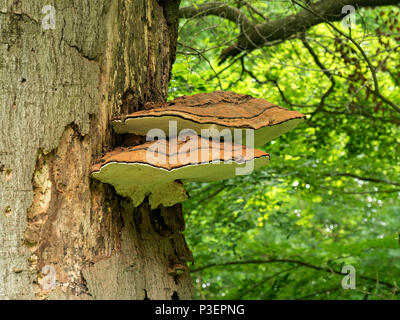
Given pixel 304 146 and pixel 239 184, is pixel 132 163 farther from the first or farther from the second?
pixel 304 146

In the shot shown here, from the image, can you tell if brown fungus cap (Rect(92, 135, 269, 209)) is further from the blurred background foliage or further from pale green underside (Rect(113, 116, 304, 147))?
the blurred background foliage

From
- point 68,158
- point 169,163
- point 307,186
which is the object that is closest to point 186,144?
point 169,163

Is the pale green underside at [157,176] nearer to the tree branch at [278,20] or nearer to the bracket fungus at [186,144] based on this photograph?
the bracket fungus at [186,144]

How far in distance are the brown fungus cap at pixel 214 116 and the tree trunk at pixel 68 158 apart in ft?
0.58

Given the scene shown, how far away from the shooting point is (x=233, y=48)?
19.3ft

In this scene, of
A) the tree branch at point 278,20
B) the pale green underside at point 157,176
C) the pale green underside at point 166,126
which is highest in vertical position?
the tree branch at point 278,20

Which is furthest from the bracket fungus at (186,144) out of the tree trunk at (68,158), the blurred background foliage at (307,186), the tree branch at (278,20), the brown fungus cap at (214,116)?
the tree branch at (278,20)

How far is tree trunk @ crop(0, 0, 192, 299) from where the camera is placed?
5.29 feet

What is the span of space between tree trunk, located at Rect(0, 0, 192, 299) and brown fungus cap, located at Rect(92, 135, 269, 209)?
11 cm

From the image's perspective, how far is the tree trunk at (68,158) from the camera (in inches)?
63.5

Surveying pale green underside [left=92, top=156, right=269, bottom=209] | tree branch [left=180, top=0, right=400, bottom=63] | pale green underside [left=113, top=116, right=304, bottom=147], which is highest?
tree branch [left=180, top=0, right=400, bottom=63]

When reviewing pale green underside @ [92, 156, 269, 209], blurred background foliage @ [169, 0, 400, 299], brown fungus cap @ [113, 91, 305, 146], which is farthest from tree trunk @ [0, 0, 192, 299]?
blurred background foliage @ [169, 0, 400, 299]

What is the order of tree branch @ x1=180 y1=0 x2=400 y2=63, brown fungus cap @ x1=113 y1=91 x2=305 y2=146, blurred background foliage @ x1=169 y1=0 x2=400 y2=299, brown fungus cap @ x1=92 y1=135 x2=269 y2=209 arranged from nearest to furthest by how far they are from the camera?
brown fungus cap @ x1=92 y1=135 x2=269 y2=209 < brown fungus cap @ x1=113 y1=91 x2=305 y2=146 < blurred background foliage @ x1=169 y1=0 x2=400 y2=299 < tree branch @ x1=180 y1=0 x2=400 y2=63

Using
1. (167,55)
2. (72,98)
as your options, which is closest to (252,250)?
(167,55)
